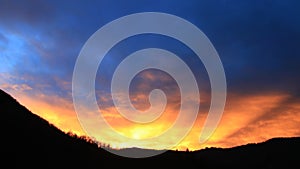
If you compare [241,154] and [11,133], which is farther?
[241,154]

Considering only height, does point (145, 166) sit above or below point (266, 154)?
below

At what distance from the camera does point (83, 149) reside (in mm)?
20547

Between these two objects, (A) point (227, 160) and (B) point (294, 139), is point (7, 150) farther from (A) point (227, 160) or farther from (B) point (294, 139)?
(B) point (294, 139)

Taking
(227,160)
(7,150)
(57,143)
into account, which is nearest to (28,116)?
(57,143)

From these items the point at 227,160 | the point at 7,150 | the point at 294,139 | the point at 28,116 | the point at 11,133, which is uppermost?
the point at 294,139

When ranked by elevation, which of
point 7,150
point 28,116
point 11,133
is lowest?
point 7,150

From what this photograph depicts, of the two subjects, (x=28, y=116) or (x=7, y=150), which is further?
(x=28, y=116)

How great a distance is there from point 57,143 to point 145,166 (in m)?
6.49

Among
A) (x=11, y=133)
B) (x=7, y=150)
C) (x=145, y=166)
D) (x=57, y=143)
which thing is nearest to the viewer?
(x=7, y=150)

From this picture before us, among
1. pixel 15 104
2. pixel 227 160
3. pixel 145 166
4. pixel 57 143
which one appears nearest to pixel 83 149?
pixel 57 143

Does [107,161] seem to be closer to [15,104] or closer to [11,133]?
[11,133]

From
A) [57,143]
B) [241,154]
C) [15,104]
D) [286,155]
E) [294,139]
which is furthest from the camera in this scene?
[294,139]

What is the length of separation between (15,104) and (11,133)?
21.6ft

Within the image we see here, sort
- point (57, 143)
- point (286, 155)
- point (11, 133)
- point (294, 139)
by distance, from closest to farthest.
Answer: point (11, 133)
point (57, 143)
point (286, 155)
point (294, 139)
